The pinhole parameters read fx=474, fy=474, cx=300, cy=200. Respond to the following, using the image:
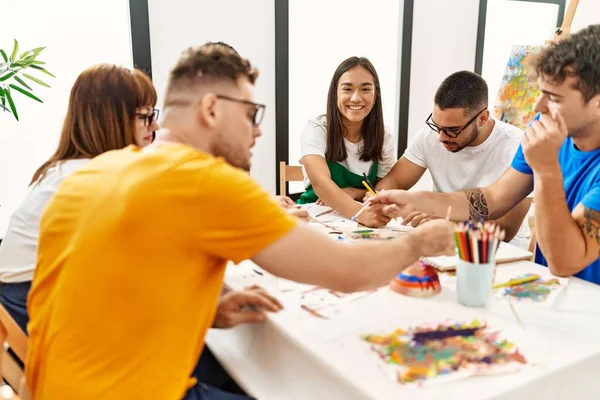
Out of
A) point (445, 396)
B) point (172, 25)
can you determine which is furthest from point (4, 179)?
point (445, 396)

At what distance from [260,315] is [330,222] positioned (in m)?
0.85

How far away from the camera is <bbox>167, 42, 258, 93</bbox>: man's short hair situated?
1.05 metres

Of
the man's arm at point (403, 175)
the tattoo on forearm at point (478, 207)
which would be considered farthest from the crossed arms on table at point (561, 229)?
the man's arm at point (403, 175)

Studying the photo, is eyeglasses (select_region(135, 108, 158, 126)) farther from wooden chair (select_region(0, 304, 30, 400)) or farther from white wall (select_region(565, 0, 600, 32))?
white wall (select_region(565, 0, 600, 32))

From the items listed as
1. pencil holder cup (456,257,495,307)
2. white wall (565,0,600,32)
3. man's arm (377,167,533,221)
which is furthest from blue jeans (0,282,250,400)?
white wall (565,0,600,32)

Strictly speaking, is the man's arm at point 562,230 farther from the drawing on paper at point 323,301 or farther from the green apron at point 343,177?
the green apron at point 343,177

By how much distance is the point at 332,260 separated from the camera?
89 centimetres

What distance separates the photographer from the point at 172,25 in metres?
2.86

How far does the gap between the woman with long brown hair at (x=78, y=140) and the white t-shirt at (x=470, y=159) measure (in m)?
1.39

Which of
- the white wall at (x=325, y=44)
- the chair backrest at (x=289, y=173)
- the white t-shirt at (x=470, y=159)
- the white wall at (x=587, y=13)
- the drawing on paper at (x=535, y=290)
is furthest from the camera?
the white wall at (x=587, y=13)

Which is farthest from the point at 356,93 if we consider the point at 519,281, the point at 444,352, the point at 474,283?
the point at 444,352

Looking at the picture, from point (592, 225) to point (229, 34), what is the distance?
7.93ft

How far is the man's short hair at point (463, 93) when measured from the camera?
2115 millimetres

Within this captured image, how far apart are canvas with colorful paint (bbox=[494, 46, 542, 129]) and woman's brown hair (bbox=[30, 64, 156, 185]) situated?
279 cm
